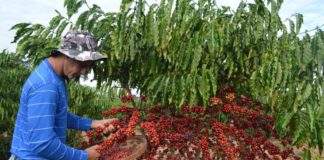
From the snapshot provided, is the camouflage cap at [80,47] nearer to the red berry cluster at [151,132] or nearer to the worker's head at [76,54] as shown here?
the worker's head at [76,54]

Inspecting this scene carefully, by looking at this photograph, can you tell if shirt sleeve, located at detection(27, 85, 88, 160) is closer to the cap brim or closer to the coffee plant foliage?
the cap brim

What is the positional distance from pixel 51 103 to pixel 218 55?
1.43 meters

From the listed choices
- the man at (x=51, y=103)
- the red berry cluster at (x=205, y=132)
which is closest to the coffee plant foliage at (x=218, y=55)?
the red berry cluster at (x=205, y=132)

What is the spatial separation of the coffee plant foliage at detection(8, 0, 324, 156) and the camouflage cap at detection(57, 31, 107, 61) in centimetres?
82

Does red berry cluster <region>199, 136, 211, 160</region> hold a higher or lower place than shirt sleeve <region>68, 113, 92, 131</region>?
lower

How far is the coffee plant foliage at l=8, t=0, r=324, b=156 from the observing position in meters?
3.08

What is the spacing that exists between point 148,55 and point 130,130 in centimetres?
113

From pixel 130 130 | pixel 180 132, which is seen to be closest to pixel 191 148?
pixel 180 132

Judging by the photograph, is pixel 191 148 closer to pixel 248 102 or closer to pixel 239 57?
pixel 248 102

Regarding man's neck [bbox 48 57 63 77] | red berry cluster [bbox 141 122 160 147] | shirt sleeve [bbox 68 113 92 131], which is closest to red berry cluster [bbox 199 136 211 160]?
red berry cluster [bbox 141 122 160 147]

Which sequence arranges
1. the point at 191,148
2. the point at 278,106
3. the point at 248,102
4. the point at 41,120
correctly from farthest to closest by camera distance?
the point at 278,106, the point at 248,102, the point at 191,148, the point at 41,120

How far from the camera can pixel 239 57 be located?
3.38m

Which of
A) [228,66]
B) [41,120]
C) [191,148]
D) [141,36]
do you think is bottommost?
[191,148]

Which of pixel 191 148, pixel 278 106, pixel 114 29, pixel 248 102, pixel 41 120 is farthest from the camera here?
pixel 114 29
